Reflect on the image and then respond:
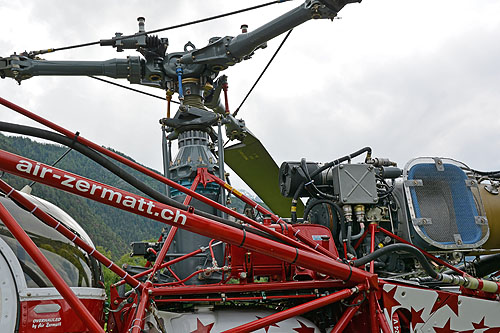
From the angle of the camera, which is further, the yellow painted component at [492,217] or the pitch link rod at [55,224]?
the yellow painted component at [492,217]

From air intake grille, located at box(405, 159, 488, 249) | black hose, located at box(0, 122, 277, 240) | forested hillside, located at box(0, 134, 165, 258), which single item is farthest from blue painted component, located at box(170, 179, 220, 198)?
forested hillside, located at box(0, 134, 165, 258)

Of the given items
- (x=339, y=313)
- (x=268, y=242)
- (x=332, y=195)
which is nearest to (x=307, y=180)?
(x=332, y=195)

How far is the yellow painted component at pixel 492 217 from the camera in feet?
17.8

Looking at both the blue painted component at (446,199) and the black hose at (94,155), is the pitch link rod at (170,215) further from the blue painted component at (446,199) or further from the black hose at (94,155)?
the blue painted component at (446,199)

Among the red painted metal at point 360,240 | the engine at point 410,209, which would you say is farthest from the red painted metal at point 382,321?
the red painted metal at point 360,240

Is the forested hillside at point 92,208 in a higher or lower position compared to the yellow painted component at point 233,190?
higher

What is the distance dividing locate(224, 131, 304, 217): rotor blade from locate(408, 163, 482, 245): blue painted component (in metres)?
2.03

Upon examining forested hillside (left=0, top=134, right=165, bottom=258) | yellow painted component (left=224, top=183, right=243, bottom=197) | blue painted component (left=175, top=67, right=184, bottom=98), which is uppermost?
forested hillside (left=0, top=134, right=165, bottom=258)

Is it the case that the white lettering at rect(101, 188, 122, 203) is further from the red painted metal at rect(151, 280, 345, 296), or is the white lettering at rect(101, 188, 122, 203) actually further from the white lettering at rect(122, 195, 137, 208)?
the red painted metal at rect(151, 280, 345, 296)

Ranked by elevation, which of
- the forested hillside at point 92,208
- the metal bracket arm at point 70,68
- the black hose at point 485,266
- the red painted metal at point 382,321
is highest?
the forested hillside at point 92,208

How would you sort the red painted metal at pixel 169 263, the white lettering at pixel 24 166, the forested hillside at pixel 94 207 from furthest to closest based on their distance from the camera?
the forested hillside at pixel 94 207 < the red painted metal at pixel 169 263 < the white lettering at pixel 24 166

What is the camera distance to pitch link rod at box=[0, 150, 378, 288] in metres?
3.05

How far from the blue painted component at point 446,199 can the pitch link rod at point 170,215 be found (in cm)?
153

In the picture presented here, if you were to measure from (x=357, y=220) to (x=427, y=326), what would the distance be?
1456mm
